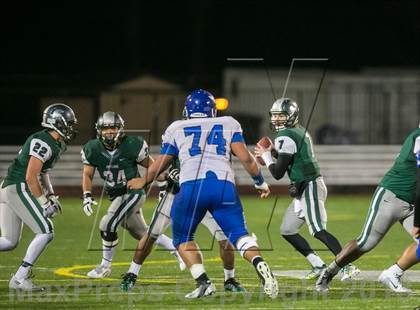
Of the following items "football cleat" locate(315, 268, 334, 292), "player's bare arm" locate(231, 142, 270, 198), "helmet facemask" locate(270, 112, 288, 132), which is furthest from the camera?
"helmet facemask" locate(270, 112, 288, 132)

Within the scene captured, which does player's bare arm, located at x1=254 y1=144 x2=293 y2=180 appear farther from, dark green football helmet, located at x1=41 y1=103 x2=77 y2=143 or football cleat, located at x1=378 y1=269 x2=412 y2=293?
dark green football helmet, located at x1=41 y1=103 x2=77 y2=143

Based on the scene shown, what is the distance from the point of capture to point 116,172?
10.8m

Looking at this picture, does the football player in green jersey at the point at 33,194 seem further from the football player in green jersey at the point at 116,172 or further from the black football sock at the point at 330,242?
the black football sock at the point at 330,242

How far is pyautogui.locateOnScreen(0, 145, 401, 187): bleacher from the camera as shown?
22062 millimetres

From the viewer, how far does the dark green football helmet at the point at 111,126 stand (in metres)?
10.6

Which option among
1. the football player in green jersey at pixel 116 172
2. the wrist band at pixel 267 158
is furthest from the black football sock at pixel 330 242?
the football player in green jersey at pixel 116 172

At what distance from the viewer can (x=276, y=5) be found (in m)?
36.8

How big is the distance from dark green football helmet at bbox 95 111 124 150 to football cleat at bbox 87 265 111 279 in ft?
4.03

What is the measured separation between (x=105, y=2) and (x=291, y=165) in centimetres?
3146

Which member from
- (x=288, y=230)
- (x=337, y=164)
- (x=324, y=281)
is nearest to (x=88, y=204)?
(x=288, y=230)

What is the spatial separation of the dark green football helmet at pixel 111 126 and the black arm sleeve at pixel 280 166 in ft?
5.74

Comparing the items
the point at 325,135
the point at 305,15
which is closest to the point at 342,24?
the point at 305,15

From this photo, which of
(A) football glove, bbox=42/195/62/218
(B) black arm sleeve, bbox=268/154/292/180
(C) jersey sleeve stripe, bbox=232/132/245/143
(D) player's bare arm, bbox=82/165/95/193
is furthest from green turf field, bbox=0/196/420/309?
(C) jersey sleeve stripe, bbox=232/132/245/143

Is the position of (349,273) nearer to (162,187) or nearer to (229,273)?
(229,273)
